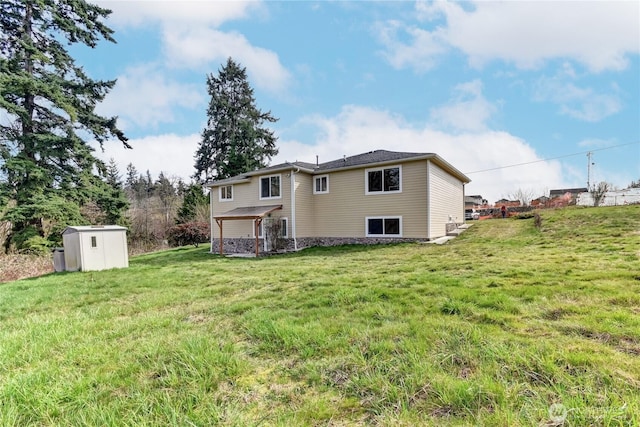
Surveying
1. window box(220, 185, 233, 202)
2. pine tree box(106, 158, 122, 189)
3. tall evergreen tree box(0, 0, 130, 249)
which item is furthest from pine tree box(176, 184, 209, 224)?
window box(220, 185, 233, 202)

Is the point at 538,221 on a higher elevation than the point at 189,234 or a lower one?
higher

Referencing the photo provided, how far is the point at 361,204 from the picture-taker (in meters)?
14.4

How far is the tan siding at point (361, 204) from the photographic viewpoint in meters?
13.0

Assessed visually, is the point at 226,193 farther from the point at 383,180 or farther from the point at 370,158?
the point at 383,180

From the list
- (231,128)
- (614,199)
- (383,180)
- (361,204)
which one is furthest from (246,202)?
(614,199)

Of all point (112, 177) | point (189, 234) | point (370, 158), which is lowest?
point (189, 234)

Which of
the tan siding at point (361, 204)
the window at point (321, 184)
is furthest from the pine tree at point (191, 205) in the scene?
the tan siding at point (361, 204)

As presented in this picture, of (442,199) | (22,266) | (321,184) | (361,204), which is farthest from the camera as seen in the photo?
(321,184)

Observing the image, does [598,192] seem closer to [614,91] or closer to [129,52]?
[614,91]

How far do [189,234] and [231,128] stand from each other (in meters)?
15.9

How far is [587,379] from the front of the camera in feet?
6.77

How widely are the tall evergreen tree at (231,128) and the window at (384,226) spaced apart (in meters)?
21.5

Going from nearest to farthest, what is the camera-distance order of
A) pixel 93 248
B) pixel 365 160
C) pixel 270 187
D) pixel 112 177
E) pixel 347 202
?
pixel 93 248
pixel 365 160
pixel 347 202
pixel 270 187
pixel 112 177

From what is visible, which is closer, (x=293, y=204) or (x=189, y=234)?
(x=293, y=204)
